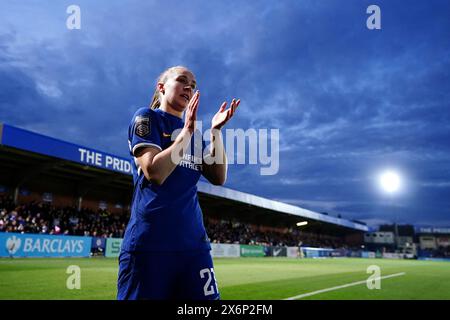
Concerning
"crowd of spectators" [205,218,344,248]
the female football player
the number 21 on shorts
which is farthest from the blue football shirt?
"crowd of spectators" [205,218,344,248]

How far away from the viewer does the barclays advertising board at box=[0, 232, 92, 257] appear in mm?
17312

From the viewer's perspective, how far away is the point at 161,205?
232cm

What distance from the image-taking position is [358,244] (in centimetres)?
9212

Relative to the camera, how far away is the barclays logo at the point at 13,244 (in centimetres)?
1730

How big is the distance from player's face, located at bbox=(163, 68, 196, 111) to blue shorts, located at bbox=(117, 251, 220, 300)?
1.08 m

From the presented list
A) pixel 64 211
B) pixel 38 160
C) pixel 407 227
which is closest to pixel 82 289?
pixel 38 160

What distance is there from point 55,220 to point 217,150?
78.8ft

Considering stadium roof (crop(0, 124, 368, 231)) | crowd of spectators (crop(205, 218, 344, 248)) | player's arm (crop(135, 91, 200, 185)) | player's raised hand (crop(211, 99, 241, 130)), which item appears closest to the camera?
player's arm (crop(135, 91, 200, 185))

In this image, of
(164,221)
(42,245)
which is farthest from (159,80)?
(42,245)

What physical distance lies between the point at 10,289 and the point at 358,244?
9462 cm

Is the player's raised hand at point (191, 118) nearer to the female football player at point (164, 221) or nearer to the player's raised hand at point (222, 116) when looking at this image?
the female football player at point (164, 221)

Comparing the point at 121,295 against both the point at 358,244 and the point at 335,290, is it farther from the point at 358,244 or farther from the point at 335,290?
the point at 358,244

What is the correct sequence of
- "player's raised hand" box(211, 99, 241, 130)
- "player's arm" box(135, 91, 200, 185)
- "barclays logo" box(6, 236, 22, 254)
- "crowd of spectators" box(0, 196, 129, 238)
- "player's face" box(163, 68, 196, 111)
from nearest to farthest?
"player's arm" box(135, 91, 200, 185)
"player's face" box(163, 68, 196, 111)
"player's raised hand" box(211, 99, 241, 130)
"barclays logo" box(6, 236, 22, 254)
"crowd of spectators" box(0, 196, 129, 238)

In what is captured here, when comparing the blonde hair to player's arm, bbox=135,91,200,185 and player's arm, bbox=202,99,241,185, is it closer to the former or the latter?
player's arm, bbox=202,99,241,185
